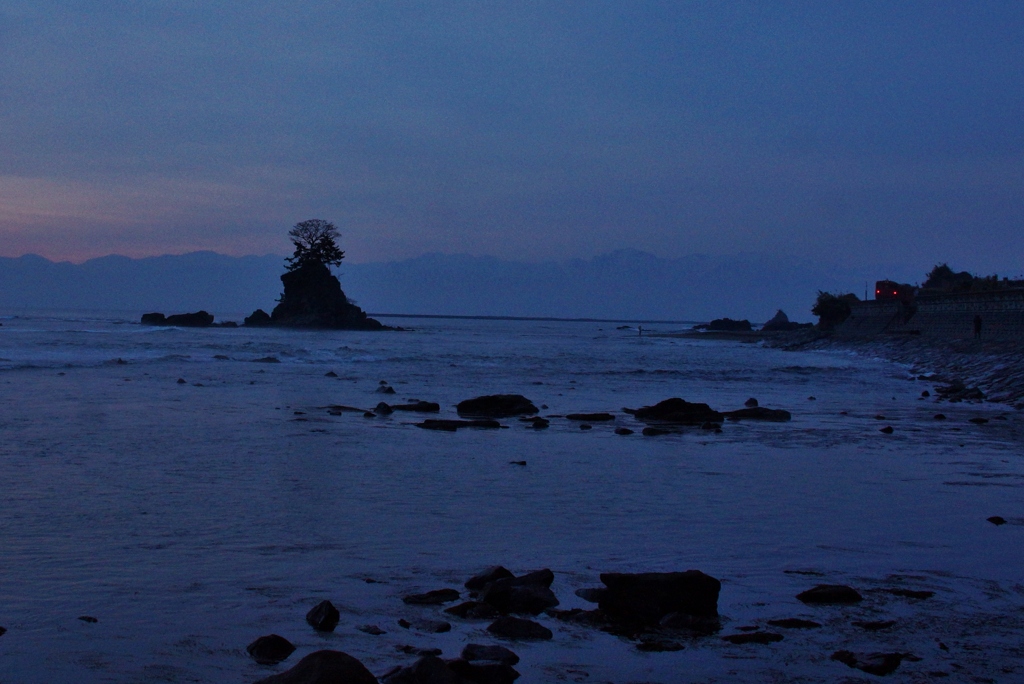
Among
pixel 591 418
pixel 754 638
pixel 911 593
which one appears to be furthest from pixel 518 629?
pixel 591 418

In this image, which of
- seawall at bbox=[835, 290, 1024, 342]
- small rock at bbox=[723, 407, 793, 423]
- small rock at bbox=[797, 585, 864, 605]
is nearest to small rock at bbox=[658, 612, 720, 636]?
small rock at bbox=[797, 585, 864, 605]

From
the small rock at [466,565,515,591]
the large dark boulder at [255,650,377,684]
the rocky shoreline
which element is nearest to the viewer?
the large dark boulder at [255,650,377,684]

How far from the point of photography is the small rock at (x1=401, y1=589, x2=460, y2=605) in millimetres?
6098

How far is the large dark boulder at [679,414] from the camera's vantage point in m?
18.2

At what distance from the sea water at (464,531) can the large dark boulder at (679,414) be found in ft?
2.75

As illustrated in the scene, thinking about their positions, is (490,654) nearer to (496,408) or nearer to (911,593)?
(911,593)

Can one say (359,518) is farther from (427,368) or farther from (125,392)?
(427,368)

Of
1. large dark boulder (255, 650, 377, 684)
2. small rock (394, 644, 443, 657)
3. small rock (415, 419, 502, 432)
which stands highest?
large dark boulder (255, 650, 377, 684)

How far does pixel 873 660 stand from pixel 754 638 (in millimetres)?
735

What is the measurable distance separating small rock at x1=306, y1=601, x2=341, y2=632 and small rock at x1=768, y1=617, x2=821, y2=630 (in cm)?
303

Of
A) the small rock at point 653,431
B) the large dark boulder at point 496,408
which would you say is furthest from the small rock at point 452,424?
the small rock at point 653,431

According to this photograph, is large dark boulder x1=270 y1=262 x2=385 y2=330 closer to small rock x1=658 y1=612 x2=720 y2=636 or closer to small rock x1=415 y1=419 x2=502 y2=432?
small rock x1=415 y1=419 x2=502 y2=432

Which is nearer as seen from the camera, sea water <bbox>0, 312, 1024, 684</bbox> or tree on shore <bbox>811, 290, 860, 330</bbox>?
sea water <bbox>0, 312, 1024, 684</bbox>

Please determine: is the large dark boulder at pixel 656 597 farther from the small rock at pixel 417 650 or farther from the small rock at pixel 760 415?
the small rock at pixel 760 415
